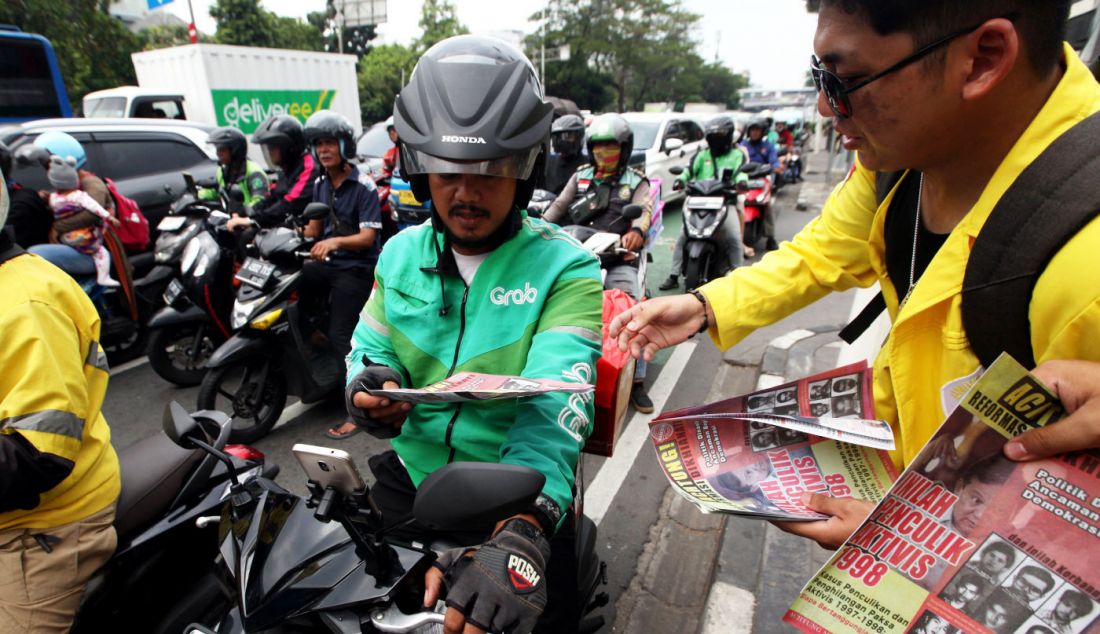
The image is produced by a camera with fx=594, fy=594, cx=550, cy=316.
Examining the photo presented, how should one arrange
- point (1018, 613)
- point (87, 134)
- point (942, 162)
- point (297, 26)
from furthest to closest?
point (297, 26), point (87, 134), point (942, 162), point (1018, 613)

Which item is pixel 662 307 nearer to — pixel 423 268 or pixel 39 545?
pixel 423 268

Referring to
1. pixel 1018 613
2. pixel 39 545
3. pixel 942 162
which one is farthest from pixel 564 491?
pixel 39 545

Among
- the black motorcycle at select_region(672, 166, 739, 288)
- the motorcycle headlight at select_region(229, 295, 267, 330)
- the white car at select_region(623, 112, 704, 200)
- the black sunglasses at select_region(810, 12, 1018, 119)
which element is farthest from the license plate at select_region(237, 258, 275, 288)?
the white car at select_region(623, 112, 704, 200)

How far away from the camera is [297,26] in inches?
1276

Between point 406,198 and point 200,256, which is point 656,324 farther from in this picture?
point 406,198

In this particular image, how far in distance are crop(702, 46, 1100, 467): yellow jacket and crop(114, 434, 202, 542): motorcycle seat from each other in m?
1.78

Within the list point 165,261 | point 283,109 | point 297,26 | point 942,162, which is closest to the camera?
point 942,162

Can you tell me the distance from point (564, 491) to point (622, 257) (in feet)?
10.4

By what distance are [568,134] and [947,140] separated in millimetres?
4606

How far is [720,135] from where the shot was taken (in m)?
6.93

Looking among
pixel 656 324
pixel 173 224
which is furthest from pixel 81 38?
pixel 656 324

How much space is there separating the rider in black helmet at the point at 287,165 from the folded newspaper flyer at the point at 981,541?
15.7 ft

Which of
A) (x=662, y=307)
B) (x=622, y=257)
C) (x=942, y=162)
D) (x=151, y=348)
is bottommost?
(x=151, y=348)

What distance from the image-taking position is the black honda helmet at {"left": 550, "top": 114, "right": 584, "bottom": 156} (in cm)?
542
